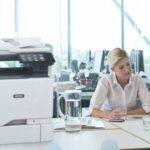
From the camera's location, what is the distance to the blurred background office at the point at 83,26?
5.37m

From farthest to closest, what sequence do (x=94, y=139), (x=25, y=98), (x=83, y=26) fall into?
1. (x=83, y=26)
2. (x=94, y=139)
3. (x=25, y=98)

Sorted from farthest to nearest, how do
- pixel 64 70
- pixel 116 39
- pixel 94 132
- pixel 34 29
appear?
pixel 116 39 < pixel 34 29 < pixel 64 70 < pixel 94 132

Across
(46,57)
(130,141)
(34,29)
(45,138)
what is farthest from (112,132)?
(34,29)

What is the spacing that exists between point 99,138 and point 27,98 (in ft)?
1.50

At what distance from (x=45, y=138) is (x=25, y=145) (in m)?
0.11

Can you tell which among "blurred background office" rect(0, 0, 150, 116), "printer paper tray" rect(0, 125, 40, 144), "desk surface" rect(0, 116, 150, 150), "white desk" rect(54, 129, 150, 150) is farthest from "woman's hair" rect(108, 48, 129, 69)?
"blurred background office" rect(0, 0, 150, 116)

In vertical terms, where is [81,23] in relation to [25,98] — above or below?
above

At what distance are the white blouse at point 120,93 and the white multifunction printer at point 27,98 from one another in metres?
1.19

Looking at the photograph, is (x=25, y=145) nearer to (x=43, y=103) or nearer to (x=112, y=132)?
(x=43, y=103)

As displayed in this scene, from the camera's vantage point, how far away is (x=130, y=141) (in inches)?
70.6

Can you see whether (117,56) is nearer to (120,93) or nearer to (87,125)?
(120,93)

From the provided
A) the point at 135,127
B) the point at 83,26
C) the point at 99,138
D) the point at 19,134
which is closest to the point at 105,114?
the point at 135,127

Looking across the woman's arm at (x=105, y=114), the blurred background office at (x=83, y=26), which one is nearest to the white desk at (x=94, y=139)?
the woman's arm at (x=105, y=114)

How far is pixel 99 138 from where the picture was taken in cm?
187
